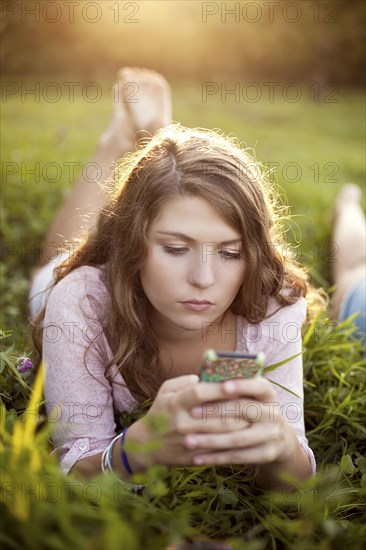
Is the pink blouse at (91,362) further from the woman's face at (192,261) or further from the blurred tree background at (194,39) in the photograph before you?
the blurred tree background at (194,39)

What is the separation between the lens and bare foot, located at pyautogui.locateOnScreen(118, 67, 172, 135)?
3678 mm

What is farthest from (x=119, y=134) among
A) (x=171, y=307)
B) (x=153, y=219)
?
(x=171, y=307)

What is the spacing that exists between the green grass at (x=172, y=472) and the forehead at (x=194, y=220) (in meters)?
0.60

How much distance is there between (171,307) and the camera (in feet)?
6.23

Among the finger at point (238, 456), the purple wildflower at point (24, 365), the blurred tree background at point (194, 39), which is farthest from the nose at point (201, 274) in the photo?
the blurred tree background at point (194, 39)

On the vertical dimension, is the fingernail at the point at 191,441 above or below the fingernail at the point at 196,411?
below

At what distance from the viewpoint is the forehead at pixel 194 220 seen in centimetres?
185

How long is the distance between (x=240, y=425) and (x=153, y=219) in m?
0.70

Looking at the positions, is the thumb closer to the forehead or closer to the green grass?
the green grass

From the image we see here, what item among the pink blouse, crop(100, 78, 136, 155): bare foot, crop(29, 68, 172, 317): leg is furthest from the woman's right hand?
crop(100, 78, 136, 155): bare foot

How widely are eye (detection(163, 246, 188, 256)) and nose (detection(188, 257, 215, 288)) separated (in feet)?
0.18

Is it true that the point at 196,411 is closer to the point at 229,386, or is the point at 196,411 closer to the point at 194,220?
the point at 229,386

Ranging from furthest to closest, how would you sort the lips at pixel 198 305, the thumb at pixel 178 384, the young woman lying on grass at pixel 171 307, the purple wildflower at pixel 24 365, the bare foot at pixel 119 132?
the bare foot at pixel 119 132 < the purple wildflower at pixel 24 365 < the lips at pixel 198 305 < the young woman lying on grass at pixel 171 307 < the thumb at pixel 178 384

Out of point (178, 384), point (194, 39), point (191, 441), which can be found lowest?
point (191, 441)
